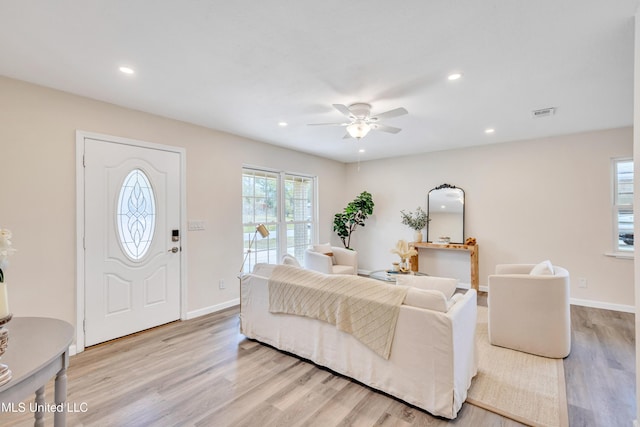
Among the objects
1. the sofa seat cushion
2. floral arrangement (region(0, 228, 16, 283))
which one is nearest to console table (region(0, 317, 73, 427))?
floral arrangement (region(0, 228, 16, 283))

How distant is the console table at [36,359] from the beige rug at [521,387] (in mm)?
2428

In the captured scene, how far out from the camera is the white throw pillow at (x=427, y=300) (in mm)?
1953

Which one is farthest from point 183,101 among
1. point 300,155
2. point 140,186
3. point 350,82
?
point 300,155

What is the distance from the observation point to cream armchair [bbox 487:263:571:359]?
2.67 metres

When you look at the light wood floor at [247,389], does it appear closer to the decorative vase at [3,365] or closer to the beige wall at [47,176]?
the beige wall at [47,176]

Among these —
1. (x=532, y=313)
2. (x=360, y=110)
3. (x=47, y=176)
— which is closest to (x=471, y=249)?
(x=532, y=313)

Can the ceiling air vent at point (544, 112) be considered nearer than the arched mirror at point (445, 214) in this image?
Yes

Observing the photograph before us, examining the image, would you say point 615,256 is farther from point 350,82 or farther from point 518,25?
point 350,82

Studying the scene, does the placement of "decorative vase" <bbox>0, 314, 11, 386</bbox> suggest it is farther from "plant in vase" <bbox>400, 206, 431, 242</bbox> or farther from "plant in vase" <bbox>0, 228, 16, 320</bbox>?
"plant in vase" <bbox>400, 206, 431, 242</bbox>

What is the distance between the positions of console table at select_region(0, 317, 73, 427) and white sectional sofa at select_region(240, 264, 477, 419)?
5.46 ft

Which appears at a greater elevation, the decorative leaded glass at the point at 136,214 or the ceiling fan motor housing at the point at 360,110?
the ceiling fan motor housing at the point at 360,110

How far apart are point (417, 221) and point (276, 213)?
2638 mm

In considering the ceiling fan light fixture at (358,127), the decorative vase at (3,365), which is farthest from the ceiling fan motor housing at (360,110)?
the decorative vase at (3,365)

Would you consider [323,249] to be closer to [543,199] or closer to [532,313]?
[532,313]
